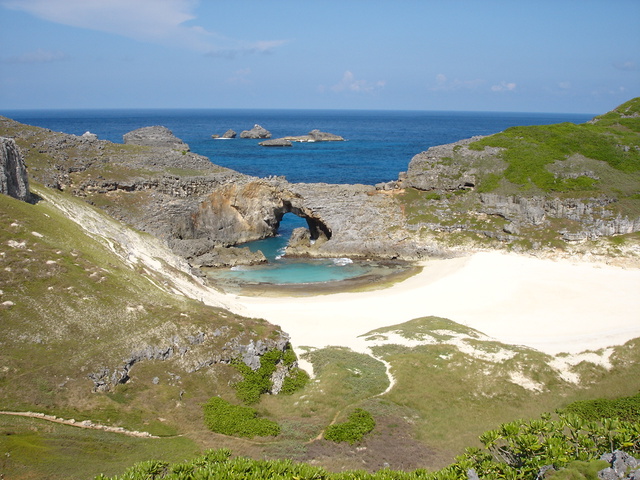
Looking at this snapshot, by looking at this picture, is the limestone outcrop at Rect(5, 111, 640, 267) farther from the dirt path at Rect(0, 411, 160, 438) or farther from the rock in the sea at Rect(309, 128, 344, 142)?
the rock in the sea at Rect(309, 128, 344, 142)

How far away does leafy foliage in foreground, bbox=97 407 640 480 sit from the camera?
1650 centimetres

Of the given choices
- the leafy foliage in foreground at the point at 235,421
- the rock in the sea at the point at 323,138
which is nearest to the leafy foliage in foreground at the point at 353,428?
the leafy foliage in foreground at the point at 235,421

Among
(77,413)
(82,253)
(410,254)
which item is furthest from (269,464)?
(410,254)

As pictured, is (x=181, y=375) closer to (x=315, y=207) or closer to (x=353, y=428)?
(x=353, y=428)

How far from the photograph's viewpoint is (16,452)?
58.6 ft

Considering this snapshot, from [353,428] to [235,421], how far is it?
19.3ft

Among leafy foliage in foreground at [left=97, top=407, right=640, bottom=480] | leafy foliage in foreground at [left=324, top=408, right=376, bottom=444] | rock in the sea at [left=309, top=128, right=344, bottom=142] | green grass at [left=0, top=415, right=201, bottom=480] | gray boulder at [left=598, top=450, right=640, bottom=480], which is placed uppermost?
rock in the sea at [left=309, top=128, right=344, bottom=142]

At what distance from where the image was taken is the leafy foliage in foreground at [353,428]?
2334cm

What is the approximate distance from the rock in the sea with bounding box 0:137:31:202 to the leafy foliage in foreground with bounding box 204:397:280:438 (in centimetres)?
2630

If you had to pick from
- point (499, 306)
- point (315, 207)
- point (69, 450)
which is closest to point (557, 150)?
point (315, 207)

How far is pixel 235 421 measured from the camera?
955 inches

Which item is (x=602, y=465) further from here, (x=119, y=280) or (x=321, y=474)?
(x=119, y=280)

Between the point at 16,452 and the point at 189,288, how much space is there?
2470 centimetres

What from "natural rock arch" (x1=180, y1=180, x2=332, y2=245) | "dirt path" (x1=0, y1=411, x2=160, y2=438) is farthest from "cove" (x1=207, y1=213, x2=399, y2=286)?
"dirt path" (x1=0, y1=411, x2=160, y2=438)
